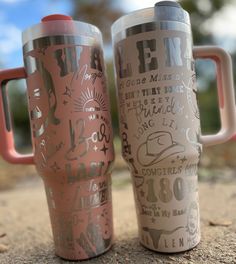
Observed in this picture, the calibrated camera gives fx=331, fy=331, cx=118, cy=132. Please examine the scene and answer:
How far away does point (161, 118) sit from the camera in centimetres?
64

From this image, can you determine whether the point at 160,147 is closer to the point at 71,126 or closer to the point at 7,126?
the point at 71,126

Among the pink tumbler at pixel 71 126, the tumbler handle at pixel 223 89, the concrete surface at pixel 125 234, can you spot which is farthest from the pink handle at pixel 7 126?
the tumbler handle at pixel 223 89

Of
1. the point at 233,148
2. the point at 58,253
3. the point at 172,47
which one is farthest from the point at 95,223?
the point at 233,148

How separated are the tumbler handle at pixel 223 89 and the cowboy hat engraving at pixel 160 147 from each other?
0.09m

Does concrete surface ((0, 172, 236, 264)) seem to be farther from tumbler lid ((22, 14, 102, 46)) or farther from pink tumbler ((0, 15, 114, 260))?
tumbler lid ((22, 14, 102, 46))

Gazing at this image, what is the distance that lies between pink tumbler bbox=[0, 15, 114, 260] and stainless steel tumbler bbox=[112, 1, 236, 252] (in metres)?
0.06

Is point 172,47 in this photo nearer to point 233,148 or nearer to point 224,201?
point 224,201

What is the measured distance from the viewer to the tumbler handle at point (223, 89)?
71 centimetres

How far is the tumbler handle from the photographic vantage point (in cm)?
71

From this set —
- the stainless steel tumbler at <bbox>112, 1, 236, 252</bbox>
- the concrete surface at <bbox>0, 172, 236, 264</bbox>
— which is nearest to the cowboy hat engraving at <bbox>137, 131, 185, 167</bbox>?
the stainless steel tumbler at <bbox>112, 1, 236, 252</bbox>

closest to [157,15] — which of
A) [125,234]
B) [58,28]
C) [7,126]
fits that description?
[58,28]

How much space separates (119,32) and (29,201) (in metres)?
0.87

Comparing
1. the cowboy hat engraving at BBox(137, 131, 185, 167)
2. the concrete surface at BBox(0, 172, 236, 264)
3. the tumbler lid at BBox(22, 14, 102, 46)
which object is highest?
the tumbler lid at BBox(22, 14, 102, 46)

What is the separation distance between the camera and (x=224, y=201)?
1.09 meters
